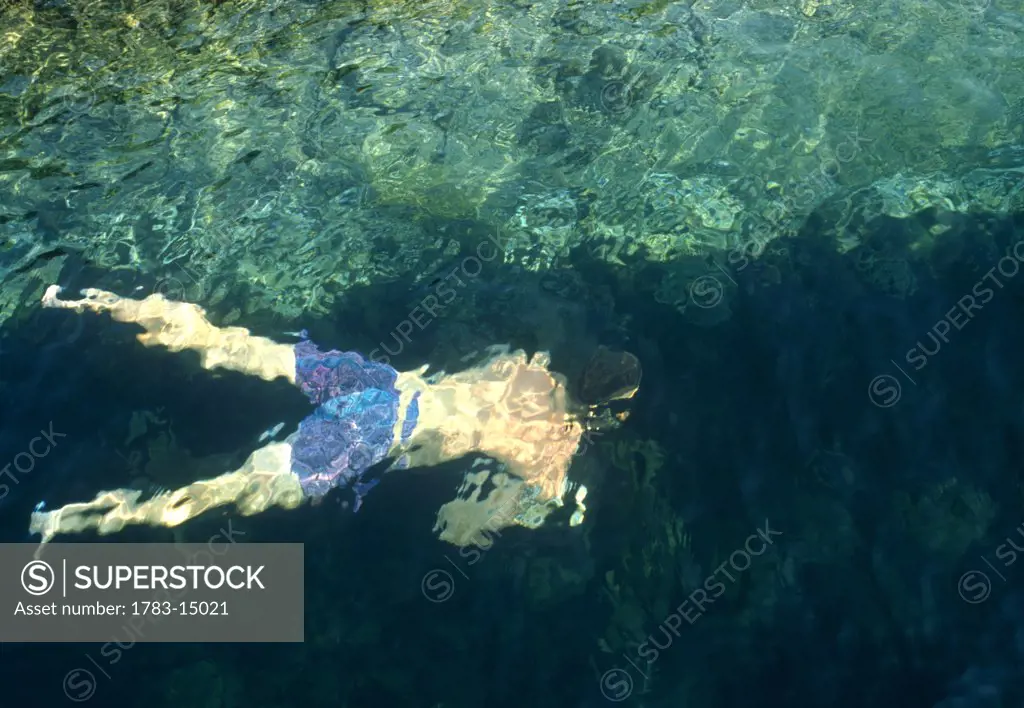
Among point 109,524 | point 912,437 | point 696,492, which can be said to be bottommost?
point 109,524

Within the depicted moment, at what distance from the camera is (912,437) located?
184 inches

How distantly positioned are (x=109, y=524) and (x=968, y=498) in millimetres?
4622

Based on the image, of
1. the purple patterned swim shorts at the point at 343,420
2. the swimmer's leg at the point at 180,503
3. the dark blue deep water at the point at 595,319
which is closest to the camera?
the dark blue deep water at the point at 595,319

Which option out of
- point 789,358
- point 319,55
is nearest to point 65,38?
point 319,55

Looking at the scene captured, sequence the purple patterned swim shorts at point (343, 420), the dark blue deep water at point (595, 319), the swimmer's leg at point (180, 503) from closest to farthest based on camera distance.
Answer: the dark blue deep water at point (595, 319) → the swimmer's leg at point (180, 503) → the purple patterned swim shorts at point (343, 420)

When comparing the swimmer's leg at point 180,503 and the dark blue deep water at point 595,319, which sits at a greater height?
the dark blue deep water at point 595,319

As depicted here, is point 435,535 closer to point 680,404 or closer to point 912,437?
point 680,404

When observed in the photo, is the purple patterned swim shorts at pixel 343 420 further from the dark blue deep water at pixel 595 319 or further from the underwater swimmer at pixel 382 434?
the dark blue deep water at pixel 595 319

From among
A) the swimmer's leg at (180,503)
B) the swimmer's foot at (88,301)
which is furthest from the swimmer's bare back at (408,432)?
the swimmer's foot at (88,301)

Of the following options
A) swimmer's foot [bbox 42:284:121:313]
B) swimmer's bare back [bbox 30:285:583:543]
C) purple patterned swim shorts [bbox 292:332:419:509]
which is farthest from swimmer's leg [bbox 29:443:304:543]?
swimmer's foot [bbox 42:284:121:313]

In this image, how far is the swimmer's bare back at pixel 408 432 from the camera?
479 cm

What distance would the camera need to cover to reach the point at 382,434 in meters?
5.08

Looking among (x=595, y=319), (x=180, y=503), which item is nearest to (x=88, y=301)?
(x=180, y=503)

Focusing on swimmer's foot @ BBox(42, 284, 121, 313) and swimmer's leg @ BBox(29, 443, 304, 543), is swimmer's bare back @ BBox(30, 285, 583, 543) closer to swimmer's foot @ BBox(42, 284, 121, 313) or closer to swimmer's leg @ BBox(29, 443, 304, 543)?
swimmer's leg @ BBox(29, 443, 304, 543)
